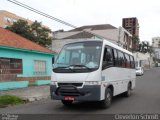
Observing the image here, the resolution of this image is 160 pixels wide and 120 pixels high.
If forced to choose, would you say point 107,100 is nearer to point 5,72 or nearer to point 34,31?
point 5,72

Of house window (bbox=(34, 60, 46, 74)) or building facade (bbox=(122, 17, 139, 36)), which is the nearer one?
house window (bbox=(34, 60, 46, 74))

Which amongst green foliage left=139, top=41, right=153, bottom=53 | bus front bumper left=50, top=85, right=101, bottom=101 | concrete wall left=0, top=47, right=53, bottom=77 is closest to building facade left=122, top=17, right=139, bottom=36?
green foliage left=139, top=41, right=153, bottom=53

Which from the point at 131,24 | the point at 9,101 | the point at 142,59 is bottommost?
the point at 9,101

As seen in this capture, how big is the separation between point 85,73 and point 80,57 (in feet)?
3.05

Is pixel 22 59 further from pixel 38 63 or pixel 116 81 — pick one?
pixel 116 81

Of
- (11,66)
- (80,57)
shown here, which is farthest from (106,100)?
(11,66)

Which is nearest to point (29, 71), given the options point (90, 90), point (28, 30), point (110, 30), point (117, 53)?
point (117, 53)

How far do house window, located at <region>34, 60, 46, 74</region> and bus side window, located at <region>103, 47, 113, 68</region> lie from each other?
11.5 m

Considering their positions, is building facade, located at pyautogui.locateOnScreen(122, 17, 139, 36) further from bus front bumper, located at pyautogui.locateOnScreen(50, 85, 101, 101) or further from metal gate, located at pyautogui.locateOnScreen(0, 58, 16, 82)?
bus front bumper, located at pyautogui.locateOnScreen(50, 85, 101, 101)

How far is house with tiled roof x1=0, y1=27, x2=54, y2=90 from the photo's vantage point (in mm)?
16938

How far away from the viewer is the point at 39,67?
21.2 meters

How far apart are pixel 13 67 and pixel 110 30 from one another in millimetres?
38113

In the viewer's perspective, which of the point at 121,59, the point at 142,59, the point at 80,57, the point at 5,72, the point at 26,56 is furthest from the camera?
the point at 142,59

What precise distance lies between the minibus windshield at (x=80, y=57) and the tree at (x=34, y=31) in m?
27.6
